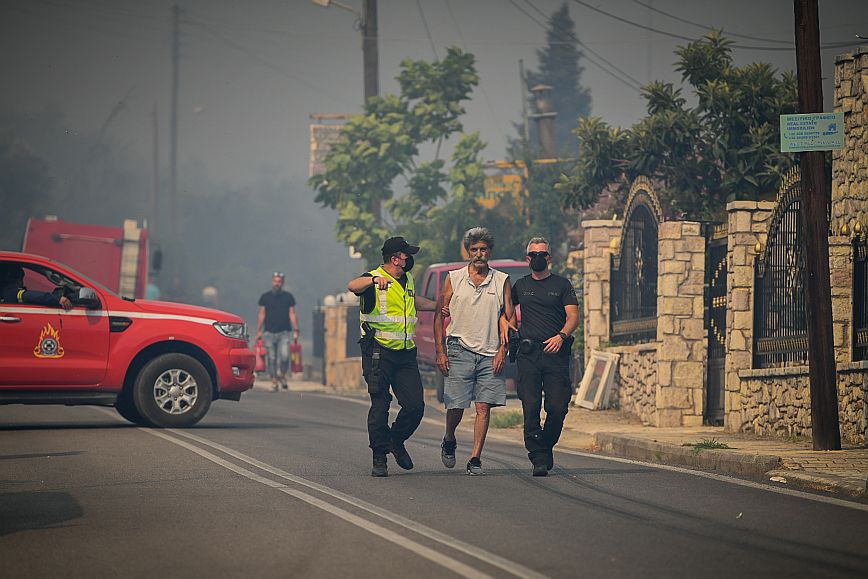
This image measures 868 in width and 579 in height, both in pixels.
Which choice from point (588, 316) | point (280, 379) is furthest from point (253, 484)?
point (280, 379)

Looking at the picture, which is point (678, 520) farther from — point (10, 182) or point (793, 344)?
point (10, 182)

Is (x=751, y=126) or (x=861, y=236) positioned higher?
(x=751, y=126)

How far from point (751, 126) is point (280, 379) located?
34.9ft

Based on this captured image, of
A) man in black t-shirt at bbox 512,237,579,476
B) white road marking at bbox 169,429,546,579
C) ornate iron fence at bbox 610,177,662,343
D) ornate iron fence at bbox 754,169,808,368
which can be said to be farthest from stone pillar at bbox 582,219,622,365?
man in black t-shirt at bbox 512,237,579,476

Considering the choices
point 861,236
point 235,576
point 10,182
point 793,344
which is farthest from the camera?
point 10,182

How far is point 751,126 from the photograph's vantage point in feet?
74.5

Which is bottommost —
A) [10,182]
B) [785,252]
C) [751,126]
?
[785,252]

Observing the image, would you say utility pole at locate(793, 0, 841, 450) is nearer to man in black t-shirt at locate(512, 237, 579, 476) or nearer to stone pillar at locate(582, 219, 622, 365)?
man in black t-shirt at locate(512, 237, 579, 476)

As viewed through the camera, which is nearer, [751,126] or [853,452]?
[853,452]

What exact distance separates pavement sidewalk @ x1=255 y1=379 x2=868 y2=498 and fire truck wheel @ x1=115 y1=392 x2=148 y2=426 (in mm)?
4337

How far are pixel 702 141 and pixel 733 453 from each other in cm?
1154

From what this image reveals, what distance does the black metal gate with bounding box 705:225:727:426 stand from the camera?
58.6 ft

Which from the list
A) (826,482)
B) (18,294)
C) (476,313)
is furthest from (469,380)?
(18,294)

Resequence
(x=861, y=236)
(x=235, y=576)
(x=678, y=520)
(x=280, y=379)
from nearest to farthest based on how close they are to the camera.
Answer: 1. (x=235, y=576)
2. (x=678, y=520)
3. (x=861, y=236)
4. (x=280, y=379)
